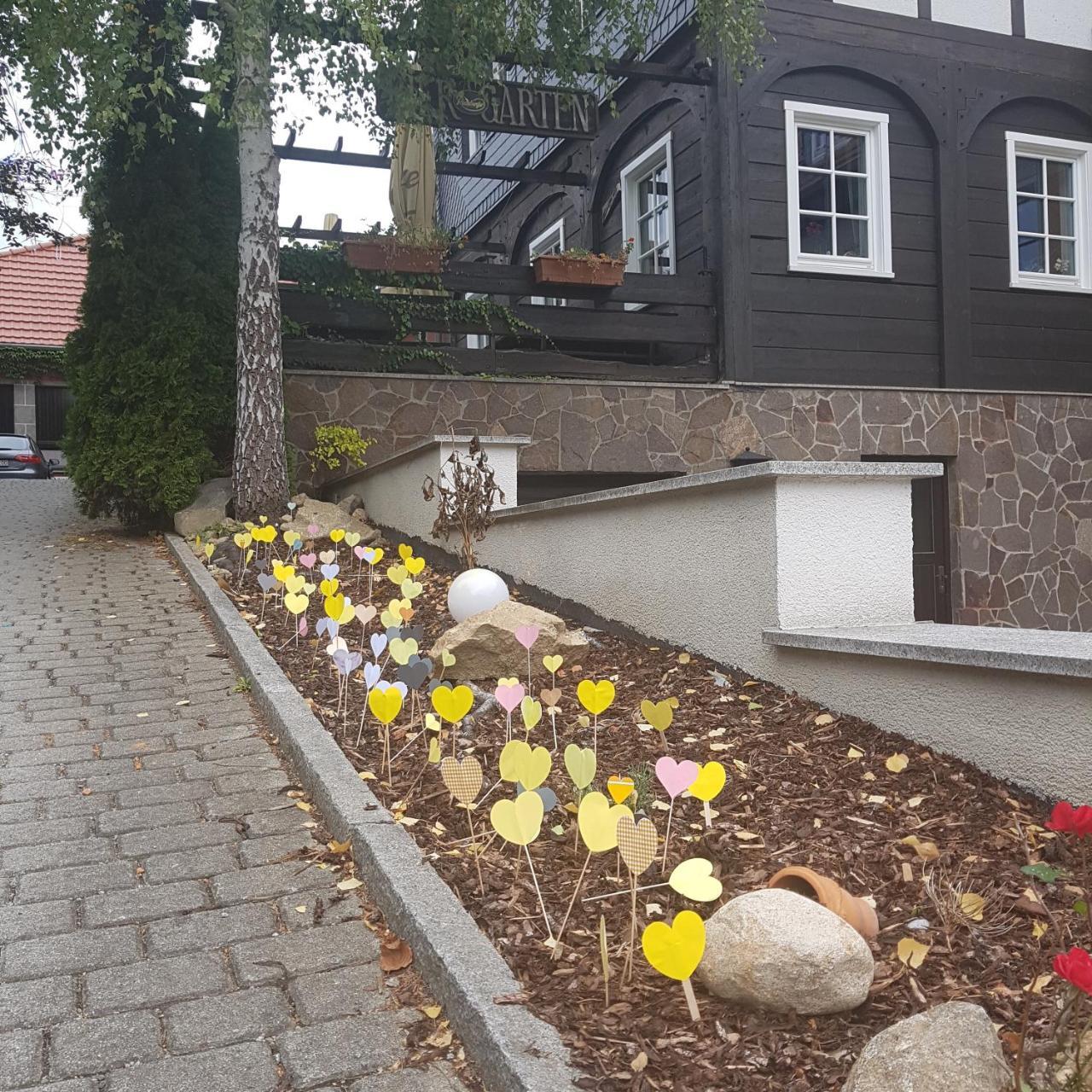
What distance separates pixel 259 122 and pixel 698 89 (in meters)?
4.59

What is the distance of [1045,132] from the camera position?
35.5ft

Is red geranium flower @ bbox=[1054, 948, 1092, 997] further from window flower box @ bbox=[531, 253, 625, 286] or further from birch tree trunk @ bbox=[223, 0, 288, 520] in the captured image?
window flower box @ bbox=[531, 253, 625, 286]

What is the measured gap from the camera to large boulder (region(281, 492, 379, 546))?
289 inches

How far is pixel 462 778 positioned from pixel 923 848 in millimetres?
1198

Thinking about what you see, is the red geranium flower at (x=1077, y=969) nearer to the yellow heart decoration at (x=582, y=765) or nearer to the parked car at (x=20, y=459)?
the yellow heart decoration at (x=582, y=765)

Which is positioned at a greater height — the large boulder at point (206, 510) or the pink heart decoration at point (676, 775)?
the large boulder at point (206, 510)

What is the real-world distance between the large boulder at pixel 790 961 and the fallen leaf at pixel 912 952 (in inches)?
2.9

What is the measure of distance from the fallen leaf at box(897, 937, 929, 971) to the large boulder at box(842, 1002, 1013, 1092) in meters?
0.32

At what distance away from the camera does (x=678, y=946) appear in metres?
1.74

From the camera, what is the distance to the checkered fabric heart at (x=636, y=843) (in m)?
2.13

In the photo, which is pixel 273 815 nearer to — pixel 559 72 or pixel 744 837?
pixel 744 837

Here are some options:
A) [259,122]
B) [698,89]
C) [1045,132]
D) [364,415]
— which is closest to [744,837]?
[259,122]

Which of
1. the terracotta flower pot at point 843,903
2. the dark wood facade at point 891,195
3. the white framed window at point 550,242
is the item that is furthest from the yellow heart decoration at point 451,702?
the white framed window at point 550,242

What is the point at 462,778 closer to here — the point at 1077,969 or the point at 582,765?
the point at 582,765
